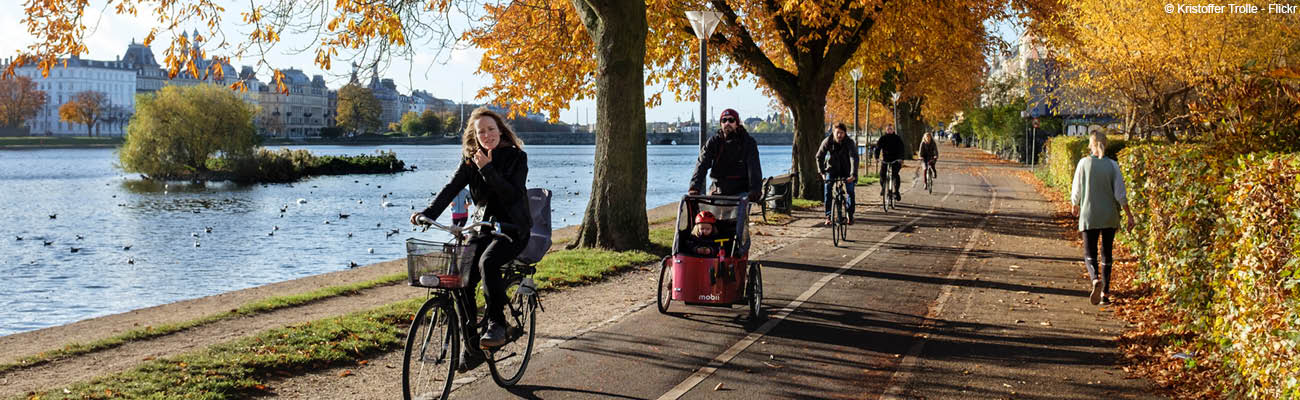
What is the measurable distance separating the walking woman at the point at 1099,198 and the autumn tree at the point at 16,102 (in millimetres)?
153754

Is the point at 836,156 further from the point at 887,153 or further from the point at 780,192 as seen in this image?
the point at 887,153

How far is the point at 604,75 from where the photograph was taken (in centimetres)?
1469

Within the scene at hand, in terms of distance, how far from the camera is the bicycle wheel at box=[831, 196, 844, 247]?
1591cm

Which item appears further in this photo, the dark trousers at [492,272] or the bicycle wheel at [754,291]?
the bicycle wheel at [754,291]

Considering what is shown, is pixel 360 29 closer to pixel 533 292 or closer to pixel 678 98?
pixel 533 292

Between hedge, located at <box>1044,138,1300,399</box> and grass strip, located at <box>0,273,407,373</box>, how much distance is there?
8252 millimetres

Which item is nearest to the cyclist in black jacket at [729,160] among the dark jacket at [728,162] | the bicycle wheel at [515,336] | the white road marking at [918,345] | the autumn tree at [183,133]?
the dark jacket at [728,162]

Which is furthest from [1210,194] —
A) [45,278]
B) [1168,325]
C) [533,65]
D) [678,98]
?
[45,278]

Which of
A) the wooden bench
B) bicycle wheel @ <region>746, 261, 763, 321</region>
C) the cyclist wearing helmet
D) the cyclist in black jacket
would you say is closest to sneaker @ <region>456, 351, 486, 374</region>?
the cyclist wearing helmet

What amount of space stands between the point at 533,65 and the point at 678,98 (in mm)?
5612

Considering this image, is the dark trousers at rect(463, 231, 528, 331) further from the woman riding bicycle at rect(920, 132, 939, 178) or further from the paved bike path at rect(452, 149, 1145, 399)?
the woman riding bicycle at rect(920, 132, 939, 178)

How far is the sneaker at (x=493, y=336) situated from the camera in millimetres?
6527

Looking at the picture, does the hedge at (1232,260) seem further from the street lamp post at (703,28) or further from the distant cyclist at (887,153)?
the distant cyclist at (887,153)

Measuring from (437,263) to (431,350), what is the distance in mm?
552
